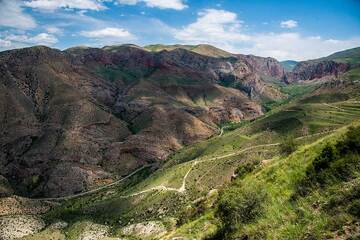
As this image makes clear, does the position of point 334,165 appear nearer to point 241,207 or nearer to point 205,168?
point 241,207

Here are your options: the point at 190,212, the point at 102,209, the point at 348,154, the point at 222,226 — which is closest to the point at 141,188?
the point at 102,209

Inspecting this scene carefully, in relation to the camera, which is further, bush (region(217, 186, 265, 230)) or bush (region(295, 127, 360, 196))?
bush (region(217, 186, 265, 230))

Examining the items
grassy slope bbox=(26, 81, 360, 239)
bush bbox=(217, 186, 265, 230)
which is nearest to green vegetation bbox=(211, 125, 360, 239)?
bush bbox=(217, 186, 265, 230)

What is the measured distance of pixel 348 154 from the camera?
26.6 metres

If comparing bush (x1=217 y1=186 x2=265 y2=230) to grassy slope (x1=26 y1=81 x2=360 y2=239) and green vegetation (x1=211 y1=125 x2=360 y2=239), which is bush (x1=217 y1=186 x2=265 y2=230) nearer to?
green vegetation (x1=211 y1=125 x2=360 y2=239)

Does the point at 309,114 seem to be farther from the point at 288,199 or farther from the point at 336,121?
the point at 288,199

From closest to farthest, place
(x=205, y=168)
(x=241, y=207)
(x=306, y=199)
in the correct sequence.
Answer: (x=306, y=199) → (x=241, y=207) → (x=205, y=168)

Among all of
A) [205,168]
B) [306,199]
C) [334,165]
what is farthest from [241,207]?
[205,168]

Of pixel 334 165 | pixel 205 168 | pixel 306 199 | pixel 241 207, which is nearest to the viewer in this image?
pixel 306 199

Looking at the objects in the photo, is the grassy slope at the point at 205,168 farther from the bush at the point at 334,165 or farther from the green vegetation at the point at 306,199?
the bush at the point at 334,165

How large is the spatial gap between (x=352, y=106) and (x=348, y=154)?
156 m

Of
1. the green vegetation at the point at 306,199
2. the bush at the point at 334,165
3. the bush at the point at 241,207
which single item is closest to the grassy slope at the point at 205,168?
the bush at the point at 241,207

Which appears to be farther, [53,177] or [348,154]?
[53,177]

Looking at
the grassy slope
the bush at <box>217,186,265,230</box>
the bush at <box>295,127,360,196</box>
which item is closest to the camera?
the bush at <box>295,127,360,196</box>
